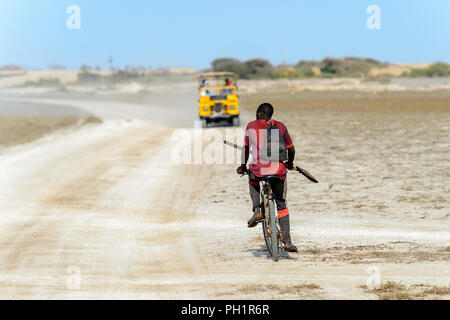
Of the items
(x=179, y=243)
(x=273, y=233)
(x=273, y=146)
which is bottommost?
(x=179, y=243)

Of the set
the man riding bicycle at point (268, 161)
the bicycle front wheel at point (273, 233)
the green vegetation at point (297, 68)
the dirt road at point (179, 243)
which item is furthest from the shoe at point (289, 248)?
the green vegetation at point (297, 68)

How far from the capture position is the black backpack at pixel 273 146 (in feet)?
29.0

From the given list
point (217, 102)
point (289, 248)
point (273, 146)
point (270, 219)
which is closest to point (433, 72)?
point (217, 102)

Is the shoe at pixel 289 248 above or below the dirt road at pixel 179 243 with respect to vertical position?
above

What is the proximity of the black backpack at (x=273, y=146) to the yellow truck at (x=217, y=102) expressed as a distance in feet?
87.5

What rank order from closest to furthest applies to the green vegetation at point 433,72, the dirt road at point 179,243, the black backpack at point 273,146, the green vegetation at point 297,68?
the dirt road at point 179,243
the black backpack at point 273,146
the green vegetation at point 433,72
the green vegetation at point 297,68

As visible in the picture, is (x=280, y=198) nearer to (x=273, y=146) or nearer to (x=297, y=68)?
(x=273, y=146)

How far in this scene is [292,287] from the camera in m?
7.61

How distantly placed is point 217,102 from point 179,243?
25617 millimetres

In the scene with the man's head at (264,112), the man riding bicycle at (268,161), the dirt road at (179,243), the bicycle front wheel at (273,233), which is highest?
the man's head at (264,112)

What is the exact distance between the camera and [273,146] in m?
8.86

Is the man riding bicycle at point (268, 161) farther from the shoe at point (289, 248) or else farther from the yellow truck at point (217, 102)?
the yellow truck at point (217, 102)
